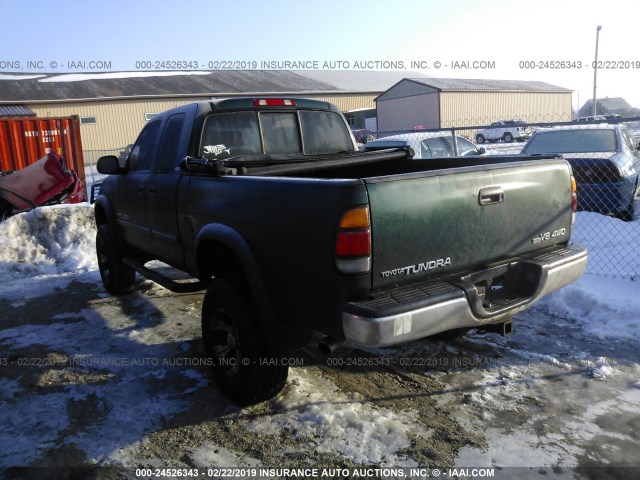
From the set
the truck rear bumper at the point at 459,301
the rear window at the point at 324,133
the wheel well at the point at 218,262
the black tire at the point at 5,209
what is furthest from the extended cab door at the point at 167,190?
the black tire at the point at 5,209

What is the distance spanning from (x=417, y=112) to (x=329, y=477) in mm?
43039

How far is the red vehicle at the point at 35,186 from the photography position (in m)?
11.0

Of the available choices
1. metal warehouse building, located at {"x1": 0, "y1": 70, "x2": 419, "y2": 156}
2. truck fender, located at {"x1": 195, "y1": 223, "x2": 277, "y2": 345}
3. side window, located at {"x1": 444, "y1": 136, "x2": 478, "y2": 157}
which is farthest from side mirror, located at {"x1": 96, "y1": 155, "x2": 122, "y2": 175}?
metal warehouse building, located at {"x1": 0, "y1": 70, "x2": 419, "y2": 156}

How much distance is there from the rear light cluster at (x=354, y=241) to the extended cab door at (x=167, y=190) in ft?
6.74

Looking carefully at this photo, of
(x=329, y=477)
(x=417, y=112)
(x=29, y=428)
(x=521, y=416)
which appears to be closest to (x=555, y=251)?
(x=521, y=416)

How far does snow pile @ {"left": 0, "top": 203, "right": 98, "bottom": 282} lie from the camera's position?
807cm

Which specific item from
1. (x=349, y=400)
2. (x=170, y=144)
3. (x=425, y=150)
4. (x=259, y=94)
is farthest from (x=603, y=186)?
(x=259, y=94)

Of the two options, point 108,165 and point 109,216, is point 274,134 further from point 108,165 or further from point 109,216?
point 109,216

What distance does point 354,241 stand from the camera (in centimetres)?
266

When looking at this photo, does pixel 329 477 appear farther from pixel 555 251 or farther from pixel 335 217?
pixel 555 251

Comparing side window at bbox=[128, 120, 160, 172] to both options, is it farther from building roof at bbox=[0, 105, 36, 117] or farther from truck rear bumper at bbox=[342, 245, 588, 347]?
building roof at bbox=[0, 105, 36, 117]

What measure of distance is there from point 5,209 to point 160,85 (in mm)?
29620

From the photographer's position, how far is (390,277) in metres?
2.81

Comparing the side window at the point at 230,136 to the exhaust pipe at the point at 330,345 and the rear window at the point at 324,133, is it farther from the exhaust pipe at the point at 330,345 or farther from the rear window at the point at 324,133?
the exhaust pipe at the point at 330,345
